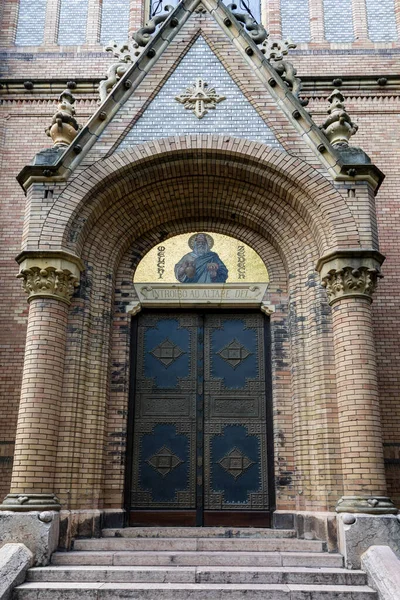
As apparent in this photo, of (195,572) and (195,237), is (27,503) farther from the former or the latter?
(195,237)

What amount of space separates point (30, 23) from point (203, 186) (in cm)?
641

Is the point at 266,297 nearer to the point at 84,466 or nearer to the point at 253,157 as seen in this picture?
the point at 253,157

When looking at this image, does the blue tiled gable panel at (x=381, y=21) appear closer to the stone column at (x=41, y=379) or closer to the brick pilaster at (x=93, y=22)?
the brick pilaster at (x=93, y=22)

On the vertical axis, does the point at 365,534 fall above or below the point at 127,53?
below

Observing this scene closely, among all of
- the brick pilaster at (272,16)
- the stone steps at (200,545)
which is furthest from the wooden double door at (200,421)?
the brick pilaster at (272,16)

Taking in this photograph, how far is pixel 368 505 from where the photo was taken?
7.65m

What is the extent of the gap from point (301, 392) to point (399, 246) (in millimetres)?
3688

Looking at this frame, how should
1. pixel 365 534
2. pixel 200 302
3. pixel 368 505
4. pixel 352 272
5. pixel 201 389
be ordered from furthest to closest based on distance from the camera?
1. pixel 200 302
2. pixel 201 389
3. pixel 352 272
4. pixel 368 505
5. pixel 365 534

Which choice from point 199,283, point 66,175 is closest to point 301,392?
point 199,283

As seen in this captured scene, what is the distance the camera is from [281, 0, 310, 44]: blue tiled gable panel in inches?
522

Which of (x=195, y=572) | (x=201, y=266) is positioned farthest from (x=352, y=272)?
(x=195, y=572)

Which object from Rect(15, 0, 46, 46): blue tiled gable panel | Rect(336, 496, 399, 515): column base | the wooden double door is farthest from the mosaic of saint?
Rect(15, 0, 46, 46): blue tiled gable panel

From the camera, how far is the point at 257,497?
30.7 ft

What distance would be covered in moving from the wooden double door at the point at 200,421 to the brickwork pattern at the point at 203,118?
288 centimetres
